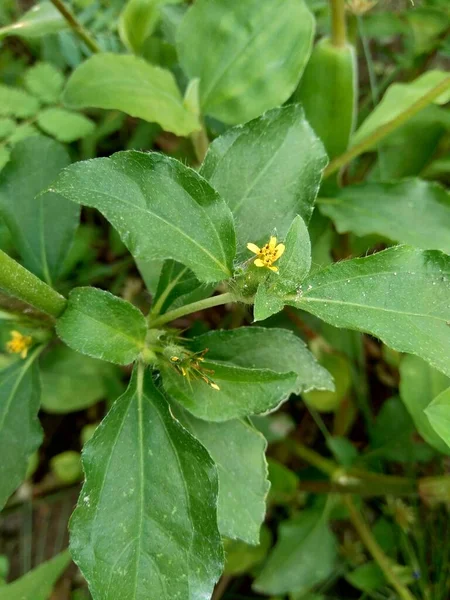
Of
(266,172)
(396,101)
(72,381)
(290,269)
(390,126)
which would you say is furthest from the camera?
(72,381)

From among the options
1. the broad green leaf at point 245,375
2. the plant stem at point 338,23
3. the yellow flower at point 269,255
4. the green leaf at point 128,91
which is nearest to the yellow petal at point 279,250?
the yellow flower at point 269,255

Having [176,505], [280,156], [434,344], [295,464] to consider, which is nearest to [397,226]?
[280,156]

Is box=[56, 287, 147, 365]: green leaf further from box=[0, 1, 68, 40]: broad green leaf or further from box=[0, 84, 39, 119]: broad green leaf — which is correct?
box=[0, 1, 68, 40]: broad green leaf

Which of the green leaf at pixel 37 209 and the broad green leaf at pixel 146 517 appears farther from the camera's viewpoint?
the green leaf at pixel 37 209

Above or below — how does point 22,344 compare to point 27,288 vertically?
below

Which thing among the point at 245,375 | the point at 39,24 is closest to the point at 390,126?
the point at 245,375

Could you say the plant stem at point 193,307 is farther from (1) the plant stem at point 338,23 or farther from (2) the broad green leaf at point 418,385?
(1) the plant stem at point 338,23

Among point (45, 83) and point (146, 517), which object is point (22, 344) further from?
point (45, 83)
